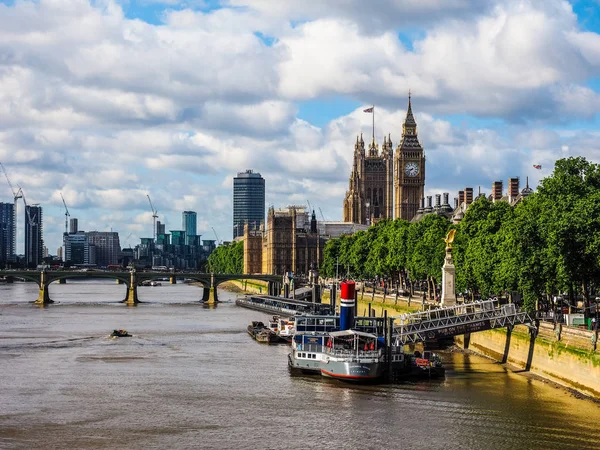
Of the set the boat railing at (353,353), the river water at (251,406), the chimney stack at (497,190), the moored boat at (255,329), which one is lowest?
the river water at (251,406)

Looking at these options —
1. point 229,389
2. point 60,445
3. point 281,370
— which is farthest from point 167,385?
point 60,445

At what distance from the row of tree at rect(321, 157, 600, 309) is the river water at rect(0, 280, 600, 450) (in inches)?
309

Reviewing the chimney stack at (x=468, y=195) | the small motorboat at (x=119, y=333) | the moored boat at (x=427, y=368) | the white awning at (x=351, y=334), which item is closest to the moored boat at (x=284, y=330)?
the small motorboat at (x=119, y=333)

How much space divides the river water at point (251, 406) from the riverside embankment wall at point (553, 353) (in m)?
1.19

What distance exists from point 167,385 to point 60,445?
19971 mm

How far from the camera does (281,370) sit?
8169cm

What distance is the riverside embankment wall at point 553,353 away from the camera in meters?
64.5

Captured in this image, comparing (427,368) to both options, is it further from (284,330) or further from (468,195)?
(468,195)

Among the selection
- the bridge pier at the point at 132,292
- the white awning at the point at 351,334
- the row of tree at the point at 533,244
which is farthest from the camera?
the bridge pier at the point at 132,292

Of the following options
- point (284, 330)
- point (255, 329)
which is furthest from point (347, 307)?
point (255, 329)

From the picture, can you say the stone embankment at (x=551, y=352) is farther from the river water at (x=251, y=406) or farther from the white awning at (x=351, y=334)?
the white awning at (x=351, y=334)

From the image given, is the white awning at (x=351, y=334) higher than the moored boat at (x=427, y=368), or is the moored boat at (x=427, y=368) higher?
the white awning at (x=351, y=334)

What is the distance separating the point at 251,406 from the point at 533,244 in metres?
29.3

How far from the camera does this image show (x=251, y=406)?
64.6 m
